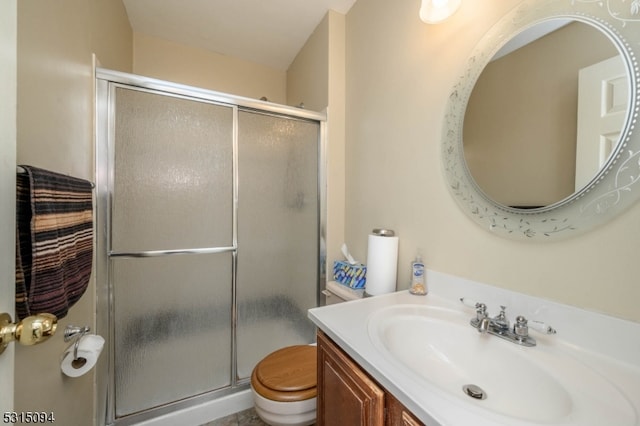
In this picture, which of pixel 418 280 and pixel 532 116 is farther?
Result: pixel 418 280

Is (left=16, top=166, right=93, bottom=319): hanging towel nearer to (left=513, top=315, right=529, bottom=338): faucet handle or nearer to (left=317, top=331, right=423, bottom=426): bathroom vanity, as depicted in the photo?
(left=317, top=331, right=423, bottom=426): bathroom vanity

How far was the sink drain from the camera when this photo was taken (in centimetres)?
68

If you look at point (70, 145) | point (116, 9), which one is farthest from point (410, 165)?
point (116, 9)

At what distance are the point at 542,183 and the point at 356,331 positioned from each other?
0.74m

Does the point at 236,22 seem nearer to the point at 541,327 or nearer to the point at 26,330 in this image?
the point at 26,330

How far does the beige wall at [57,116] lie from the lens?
716 mm

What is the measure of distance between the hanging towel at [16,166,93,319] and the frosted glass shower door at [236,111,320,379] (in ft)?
2.74

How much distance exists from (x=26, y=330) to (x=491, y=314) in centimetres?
121

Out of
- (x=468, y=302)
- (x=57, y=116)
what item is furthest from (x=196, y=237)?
(x=468, y=302)

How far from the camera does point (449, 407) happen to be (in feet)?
1.59

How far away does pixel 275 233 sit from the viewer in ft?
5.54

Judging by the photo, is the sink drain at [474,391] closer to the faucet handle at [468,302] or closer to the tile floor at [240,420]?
the faucet handle at [468,302]

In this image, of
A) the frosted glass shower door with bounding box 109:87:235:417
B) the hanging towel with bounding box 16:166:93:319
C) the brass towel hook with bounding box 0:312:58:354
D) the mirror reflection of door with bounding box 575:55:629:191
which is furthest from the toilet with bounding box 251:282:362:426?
the mirror reflection of door with bounding box 575:55:629:191

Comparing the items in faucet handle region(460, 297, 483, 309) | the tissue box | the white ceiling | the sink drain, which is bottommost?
the sink drain
